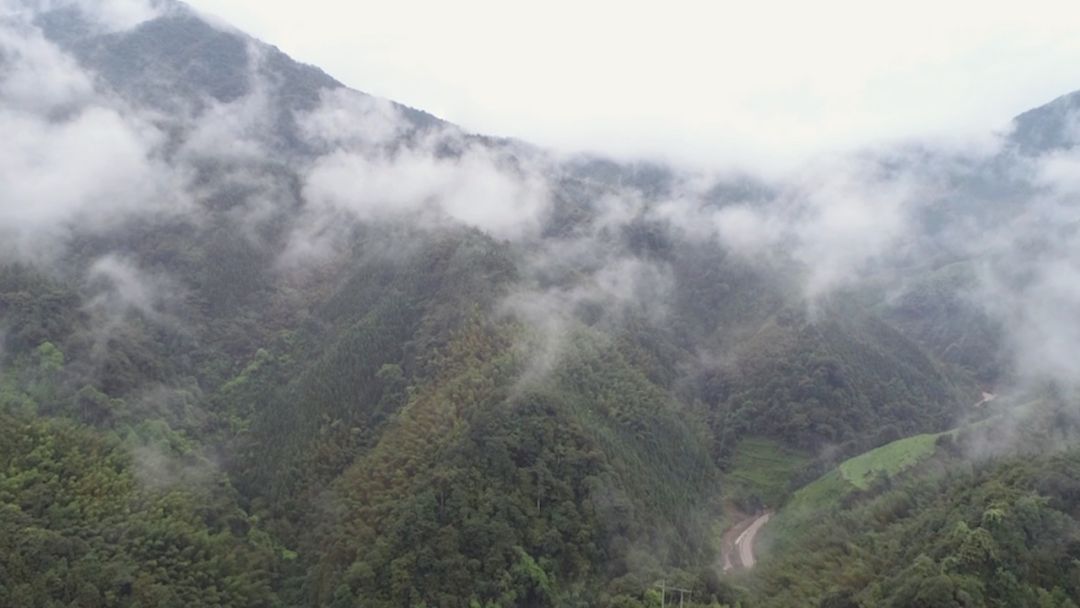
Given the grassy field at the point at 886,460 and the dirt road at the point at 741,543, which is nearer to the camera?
the dirt road at the point at 741,543

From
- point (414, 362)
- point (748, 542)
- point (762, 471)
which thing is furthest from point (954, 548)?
point (414, 362)

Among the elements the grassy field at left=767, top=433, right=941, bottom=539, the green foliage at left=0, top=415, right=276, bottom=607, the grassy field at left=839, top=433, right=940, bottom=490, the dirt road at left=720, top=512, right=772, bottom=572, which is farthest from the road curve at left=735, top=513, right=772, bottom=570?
the green foliage at left=0, top=415, right=276, bottom=607

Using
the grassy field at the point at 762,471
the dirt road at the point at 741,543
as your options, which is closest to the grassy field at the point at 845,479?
the dirt road at the point at 741,543

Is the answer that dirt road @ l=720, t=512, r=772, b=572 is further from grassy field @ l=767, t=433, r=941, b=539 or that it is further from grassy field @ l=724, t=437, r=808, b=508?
grassy field @ l=724, t=437, r=808, b=508

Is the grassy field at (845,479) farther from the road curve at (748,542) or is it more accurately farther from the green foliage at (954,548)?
the green foliage at (954,548)

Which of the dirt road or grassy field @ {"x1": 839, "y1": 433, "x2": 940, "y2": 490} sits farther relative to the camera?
grassy field @ {"x1": 839, "y1": 433, "x2": 940, "y2": 490}

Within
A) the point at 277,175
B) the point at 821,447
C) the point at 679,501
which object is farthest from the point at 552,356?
the point at 277,175

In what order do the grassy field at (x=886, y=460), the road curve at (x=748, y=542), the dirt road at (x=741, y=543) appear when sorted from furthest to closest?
the grassy field at (x=886, y=460) → the road curve at (x=748, y=542) → the dirt road at (x=741, y=543)
